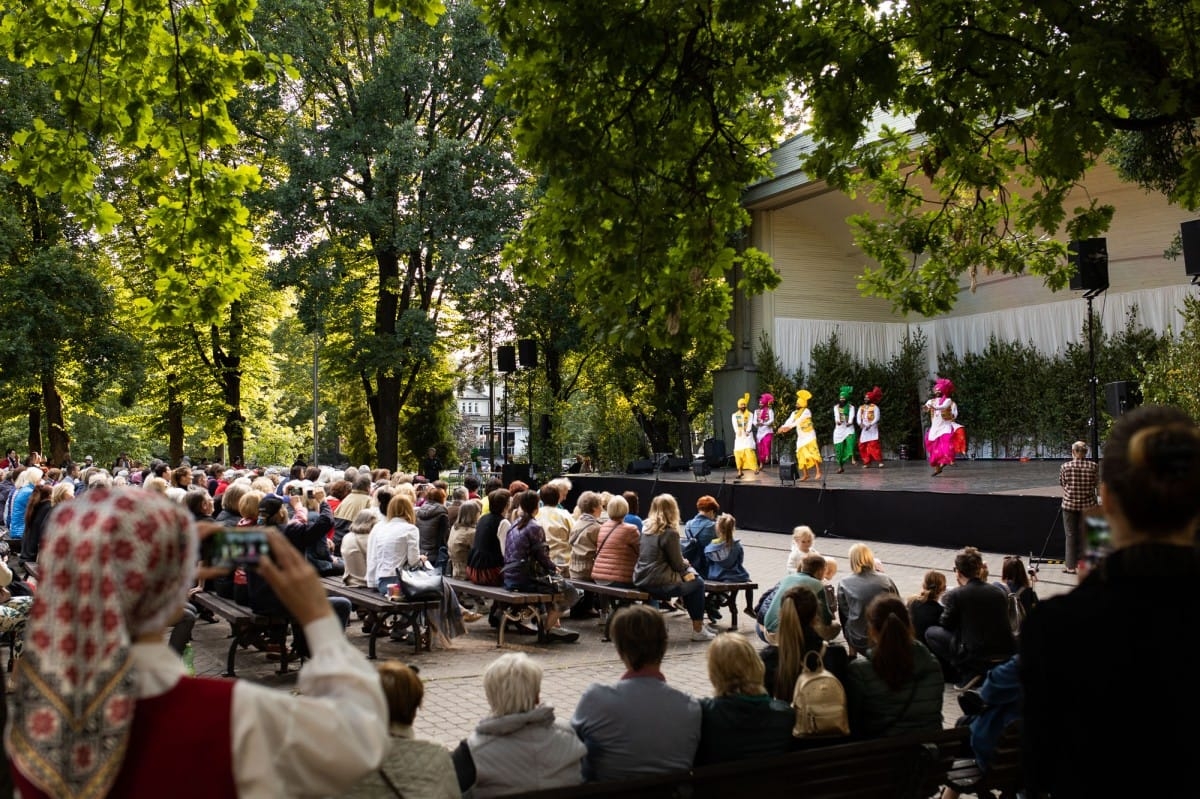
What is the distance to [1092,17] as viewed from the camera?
672 centimetres

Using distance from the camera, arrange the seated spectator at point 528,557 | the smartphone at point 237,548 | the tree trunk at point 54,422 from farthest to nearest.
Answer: the tree trunk at point 54,422 → the seated spectator at point 528,557 → the smartphone at point 237,548

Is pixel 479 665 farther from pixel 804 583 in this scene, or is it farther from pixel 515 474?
pixel 515 474

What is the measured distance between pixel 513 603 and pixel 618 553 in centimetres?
120

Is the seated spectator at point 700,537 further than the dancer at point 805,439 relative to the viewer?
No

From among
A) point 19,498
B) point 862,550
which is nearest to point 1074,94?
point 862,550

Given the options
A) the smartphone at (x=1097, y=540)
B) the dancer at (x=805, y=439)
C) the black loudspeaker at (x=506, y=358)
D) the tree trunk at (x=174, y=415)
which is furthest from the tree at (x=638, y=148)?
the tree trunk at (x=174, y=415)

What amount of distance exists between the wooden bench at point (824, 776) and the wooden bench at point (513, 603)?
5149 mm

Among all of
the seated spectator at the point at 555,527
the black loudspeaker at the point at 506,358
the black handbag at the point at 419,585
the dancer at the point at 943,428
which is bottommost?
the black handbag at the point at 419,585

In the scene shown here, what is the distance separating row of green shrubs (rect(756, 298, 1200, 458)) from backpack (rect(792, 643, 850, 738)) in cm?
1842

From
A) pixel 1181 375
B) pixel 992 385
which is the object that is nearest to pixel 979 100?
pixel 1181 375

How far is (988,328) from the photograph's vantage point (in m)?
29.2

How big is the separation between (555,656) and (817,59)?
17.7 ft

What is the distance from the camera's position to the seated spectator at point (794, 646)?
483cm

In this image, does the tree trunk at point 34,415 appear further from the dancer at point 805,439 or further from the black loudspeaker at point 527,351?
the dancer at point 805,439
